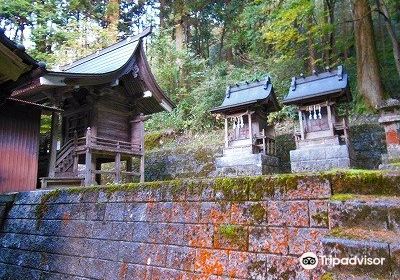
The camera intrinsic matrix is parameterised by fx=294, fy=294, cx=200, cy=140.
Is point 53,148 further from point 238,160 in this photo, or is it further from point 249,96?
point 249,96

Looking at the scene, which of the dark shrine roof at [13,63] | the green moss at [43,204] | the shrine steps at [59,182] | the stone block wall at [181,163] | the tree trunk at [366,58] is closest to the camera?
the green moss at [43,204]

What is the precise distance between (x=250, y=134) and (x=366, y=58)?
5390 mm

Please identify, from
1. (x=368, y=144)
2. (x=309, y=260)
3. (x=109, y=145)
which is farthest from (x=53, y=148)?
(x=368, y=144)

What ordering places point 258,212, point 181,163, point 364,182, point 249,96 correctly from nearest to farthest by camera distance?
1. point 364,182
2. point 258,212
3. point 249,96
4. point 181,163

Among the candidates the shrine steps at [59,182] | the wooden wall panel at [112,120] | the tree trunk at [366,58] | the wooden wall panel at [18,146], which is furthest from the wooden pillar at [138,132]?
the tree trunk at [366,58]

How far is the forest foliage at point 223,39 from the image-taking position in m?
12.6

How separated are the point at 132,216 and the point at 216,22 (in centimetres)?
2172

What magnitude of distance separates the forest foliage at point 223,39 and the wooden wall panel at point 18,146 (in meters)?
8.58

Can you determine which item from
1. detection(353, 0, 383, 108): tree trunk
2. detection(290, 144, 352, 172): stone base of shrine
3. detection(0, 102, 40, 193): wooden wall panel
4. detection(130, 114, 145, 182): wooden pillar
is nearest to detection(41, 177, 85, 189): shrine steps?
detection(0, 102, 40, 193): wooden wall panel

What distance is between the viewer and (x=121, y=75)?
11.4m

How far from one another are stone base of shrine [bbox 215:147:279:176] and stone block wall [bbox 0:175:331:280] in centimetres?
779

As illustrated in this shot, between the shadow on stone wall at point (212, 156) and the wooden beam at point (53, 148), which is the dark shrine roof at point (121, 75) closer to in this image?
the wooden beam at point (53, 148)

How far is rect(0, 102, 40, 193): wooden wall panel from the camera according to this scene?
791 centimetres

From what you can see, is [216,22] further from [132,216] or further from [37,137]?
[132,216]
